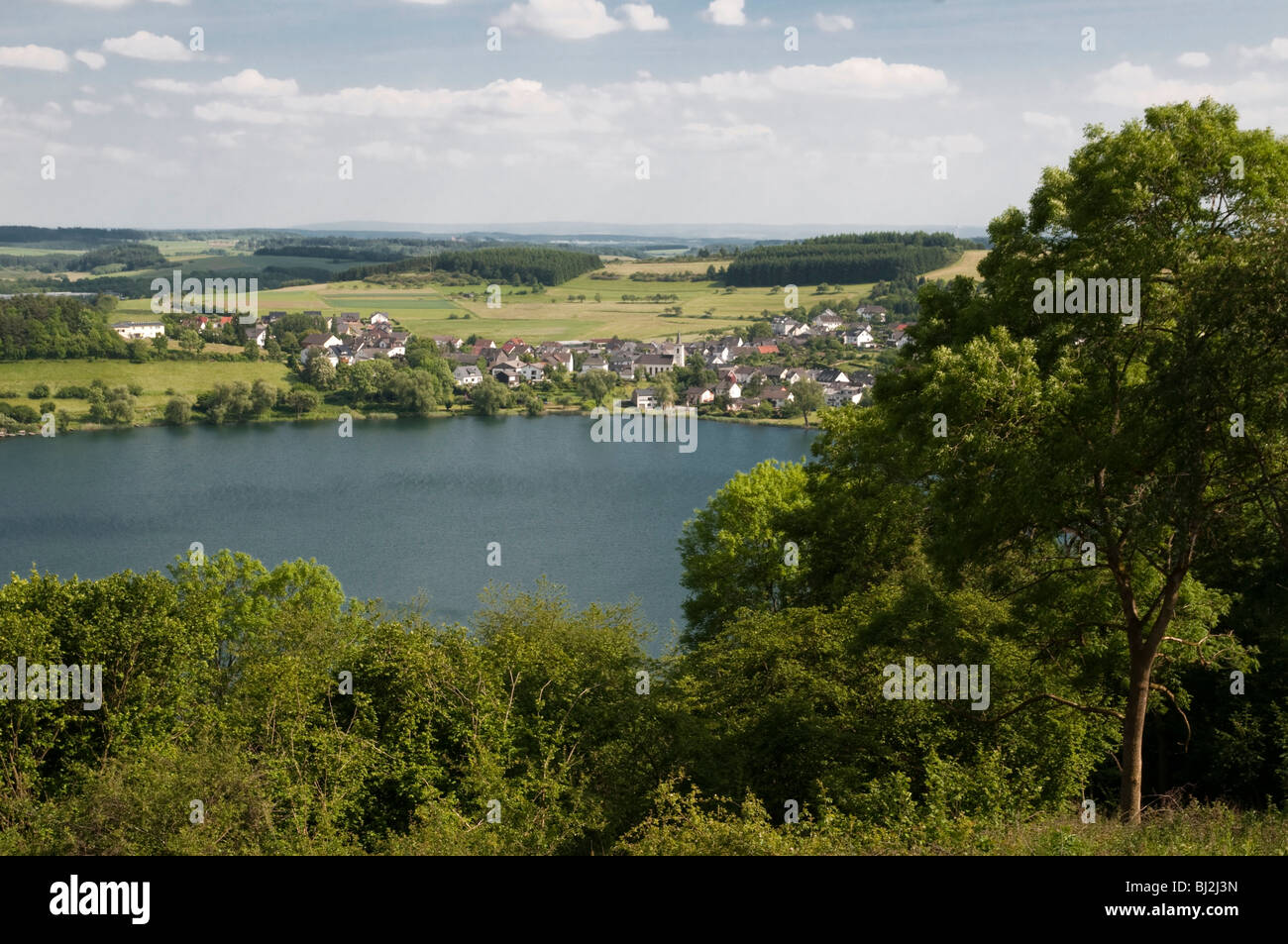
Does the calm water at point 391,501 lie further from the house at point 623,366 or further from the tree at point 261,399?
the house at point 623,366

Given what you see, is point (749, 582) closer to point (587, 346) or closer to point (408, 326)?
point (587, 346)

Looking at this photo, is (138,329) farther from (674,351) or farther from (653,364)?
(674,351)

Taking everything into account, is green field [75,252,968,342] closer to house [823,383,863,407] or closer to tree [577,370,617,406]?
tree [577,370,617,406]

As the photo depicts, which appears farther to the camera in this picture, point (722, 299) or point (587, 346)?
point (722, 299)

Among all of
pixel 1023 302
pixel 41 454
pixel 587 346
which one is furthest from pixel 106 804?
pixel 587 346

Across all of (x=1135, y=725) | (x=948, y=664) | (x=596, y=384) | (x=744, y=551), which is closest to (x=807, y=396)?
(x=596, y=384)

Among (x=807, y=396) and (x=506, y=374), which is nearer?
(x=807, y=396)
